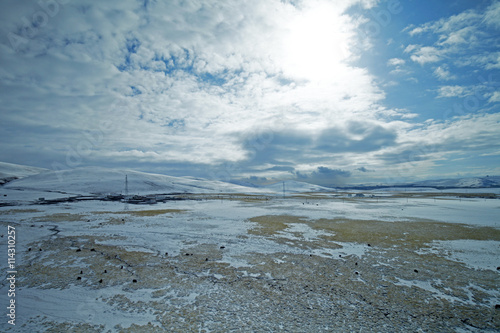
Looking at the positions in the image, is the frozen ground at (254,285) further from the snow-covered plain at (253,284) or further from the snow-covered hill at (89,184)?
the snow-covered hill at (89,184)

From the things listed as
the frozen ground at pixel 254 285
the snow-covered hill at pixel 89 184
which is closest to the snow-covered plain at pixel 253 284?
the frozen ground at pixel 254 285

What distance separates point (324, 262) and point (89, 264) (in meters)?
13.9

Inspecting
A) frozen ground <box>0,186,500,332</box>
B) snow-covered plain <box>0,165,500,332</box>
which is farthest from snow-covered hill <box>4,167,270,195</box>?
snow-covered plain <box>0,165,500,332</box>

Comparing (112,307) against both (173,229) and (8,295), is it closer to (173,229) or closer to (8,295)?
(8,295)

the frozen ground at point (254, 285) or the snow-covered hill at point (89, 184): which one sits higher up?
the snow-covered hill at point (89, 184)

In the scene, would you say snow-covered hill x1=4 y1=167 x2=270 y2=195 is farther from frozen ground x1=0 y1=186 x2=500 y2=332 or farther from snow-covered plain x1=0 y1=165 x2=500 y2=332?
snow-covered plain x1=0 y1=165 x2=500 y2=332

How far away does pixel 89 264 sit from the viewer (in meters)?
13.6

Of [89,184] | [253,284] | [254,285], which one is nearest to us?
[254,285]

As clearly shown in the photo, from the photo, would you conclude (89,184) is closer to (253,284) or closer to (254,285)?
(253,284)

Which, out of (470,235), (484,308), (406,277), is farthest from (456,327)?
(470,235)

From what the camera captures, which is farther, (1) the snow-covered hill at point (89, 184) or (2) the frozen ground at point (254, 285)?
(1) the snow-covered hill at point (89, 184)

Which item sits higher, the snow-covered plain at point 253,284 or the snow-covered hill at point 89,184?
the snow-covered hill at point 89,184

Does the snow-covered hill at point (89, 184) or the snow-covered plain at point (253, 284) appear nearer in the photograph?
the snow-covered plain at point (253, 284)

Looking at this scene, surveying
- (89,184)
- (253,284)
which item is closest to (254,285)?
(253,284)
